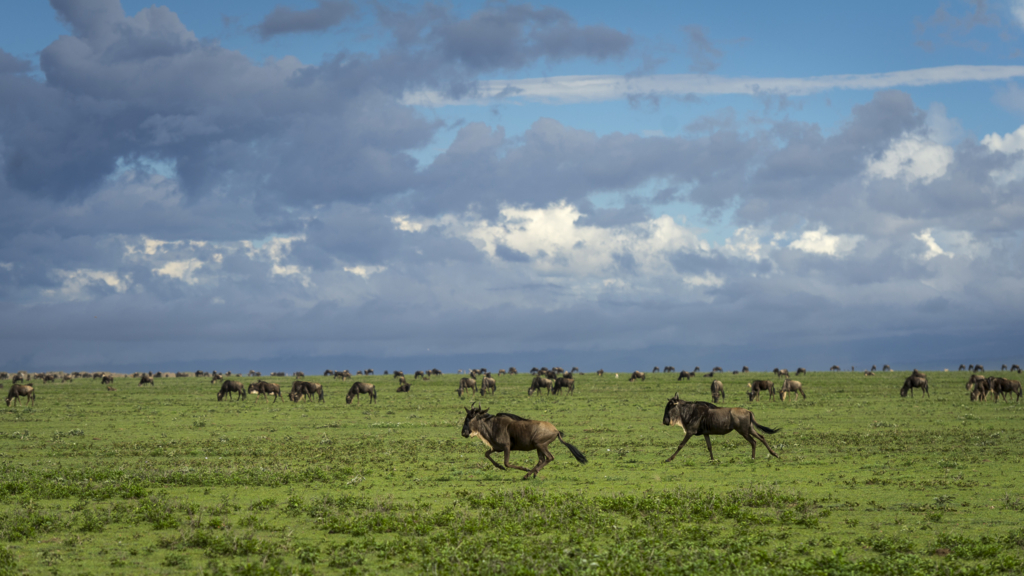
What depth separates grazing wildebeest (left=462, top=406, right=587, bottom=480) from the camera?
18.7 m

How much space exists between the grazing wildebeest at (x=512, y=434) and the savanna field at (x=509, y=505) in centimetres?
76

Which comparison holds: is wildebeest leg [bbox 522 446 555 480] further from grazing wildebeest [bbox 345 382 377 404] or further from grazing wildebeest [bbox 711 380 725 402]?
grazing wildebeest [bbox 345 382 377 404]

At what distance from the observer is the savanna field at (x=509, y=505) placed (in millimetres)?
11219

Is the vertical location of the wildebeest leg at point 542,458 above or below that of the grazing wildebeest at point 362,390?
above

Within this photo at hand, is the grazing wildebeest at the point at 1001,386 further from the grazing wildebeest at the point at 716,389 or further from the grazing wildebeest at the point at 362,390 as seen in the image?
the grazing wildebeest at the point at 362,390

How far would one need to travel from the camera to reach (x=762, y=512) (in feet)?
47.9

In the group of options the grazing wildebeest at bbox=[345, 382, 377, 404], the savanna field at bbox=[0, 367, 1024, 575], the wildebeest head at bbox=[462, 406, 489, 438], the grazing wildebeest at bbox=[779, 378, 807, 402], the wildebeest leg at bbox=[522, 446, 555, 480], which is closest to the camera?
the savanna field at bbox=[0, 367, 1024, 575]

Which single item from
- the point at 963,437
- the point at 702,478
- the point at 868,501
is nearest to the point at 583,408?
the point at 963,437

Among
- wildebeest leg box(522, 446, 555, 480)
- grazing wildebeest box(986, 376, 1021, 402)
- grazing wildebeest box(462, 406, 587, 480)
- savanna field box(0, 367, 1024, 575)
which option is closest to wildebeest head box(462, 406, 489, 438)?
grazing wildebeest box(462, 406, 587, 480)

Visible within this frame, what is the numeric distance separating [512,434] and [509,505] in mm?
4354

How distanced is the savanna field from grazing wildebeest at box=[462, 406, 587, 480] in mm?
761

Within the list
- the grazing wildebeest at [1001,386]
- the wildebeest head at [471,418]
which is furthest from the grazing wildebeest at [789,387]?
the wildebeest head at [471,418]

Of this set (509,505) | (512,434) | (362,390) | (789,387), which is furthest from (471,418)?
(362,390)

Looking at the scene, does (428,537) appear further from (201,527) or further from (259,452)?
(259,452)
